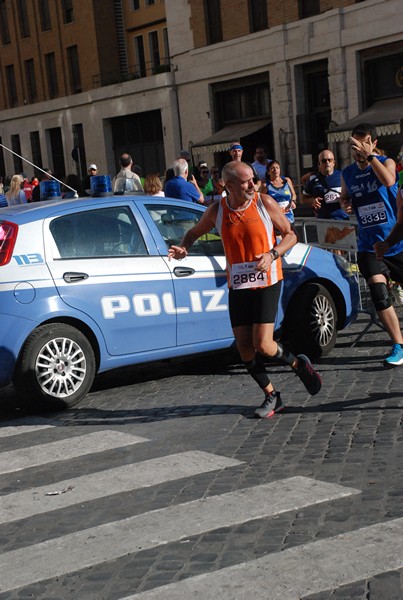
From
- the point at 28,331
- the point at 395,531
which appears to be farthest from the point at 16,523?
the point at 28,331

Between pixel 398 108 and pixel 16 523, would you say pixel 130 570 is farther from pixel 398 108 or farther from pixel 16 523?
pixel 398 108

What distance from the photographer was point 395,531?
16.1ft

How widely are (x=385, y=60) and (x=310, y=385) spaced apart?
26.7 metres

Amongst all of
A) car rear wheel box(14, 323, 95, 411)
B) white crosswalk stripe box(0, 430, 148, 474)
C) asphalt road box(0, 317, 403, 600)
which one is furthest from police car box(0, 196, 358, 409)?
white crosswalk stripe box(0, 430, 148, 474)

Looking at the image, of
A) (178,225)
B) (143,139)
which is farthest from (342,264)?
(143,139)

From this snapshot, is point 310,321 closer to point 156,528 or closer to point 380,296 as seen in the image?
point 380,296

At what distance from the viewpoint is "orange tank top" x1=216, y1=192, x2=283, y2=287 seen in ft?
24.6

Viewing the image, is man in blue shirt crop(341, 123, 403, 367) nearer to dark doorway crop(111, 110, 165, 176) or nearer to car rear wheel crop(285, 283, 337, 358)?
car rear wheel crop(285, 283, 337, 358)

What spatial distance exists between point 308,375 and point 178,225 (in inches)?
86.9

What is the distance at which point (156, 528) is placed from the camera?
17.2 ft

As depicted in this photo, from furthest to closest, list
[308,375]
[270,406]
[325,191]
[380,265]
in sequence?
1. [325,191]
2. [380,265]
3. [308,375]
4. [270,406]

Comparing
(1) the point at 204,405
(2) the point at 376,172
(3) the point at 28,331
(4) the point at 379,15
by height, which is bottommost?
(1) the point at 204,405

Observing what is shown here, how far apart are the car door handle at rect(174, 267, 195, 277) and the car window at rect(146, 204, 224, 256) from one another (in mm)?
240

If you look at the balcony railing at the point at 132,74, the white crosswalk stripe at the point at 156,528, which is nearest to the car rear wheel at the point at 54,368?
the white crosswalk stripe at the point at 156,528
